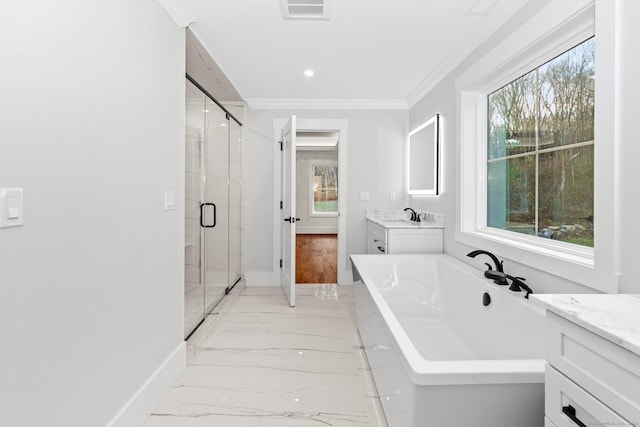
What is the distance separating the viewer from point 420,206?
3.87 m

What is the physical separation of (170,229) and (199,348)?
99cm

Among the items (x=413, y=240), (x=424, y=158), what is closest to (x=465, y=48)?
(x=424, y=158)

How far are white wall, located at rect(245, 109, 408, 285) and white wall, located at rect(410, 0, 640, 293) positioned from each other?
1.03m

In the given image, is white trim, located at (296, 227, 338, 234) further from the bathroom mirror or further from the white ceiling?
the white ceiling

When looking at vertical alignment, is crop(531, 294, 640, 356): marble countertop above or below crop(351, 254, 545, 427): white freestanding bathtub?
above

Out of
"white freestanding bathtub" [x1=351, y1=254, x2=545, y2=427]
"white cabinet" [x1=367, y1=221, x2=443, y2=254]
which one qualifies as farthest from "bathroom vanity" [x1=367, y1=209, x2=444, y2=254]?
"white freestanding bathtub" [x1=351, y1=254, x2=545, y2=427]

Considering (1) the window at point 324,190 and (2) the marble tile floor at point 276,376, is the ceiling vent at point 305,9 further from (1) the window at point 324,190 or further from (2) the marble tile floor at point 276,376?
(1) the window at point 324,190

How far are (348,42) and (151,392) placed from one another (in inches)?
100

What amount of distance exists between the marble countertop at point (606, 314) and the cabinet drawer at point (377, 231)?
2312 millimetres

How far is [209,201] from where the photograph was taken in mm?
2992

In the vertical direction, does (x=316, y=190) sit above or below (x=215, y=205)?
above

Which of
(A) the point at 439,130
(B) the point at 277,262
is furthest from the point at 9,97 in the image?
(B) the point at 277,262

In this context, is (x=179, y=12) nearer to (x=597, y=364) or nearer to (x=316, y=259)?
(x=597, y=364)

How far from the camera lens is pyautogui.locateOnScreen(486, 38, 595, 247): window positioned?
1.73 metres
